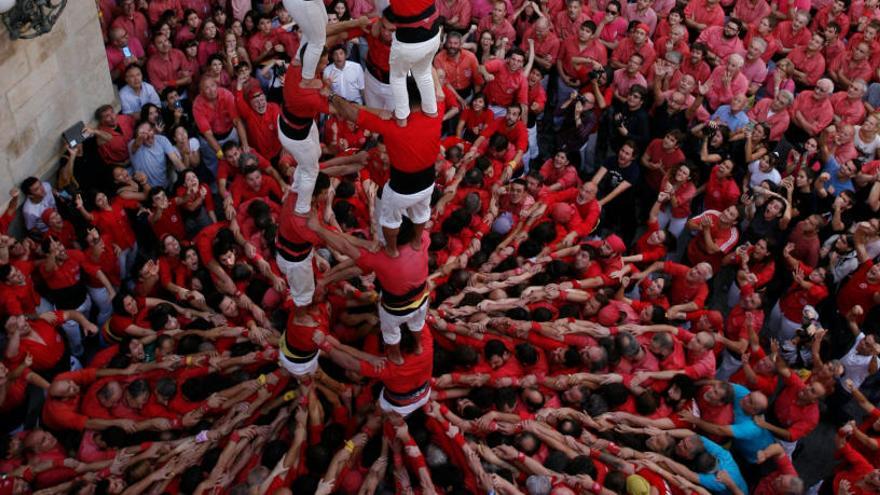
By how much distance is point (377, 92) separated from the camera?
6.33 meters

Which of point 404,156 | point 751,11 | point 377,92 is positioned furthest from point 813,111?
point 404,156

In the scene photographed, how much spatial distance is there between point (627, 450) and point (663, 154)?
4258mm

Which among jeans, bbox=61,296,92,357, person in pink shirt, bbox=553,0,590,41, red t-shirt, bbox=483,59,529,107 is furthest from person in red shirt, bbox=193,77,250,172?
person in pink shirt, bbox=553,0,590,41

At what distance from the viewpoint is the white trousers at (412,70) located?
4996mm

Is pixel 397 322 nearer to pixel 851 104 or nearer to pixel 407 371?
pixel 407 371

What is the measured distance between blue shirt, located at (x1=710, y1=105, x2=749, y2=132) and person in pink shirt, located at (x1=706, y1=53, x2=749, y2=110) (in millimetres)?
263

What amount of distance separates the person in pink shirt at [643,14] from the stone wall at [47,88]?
7.58 meters

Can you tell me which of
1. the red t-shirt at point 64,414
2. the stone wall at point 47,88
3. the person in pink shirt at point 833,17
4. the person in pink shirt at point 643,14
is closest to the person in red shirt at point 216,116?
the stone wall at point 47,88

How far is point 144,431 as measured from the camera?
714 centimetres

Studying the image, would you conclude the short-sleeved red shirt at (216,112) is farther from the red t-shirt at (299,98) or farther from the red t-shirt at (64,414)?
the red t-shirt at (299,98)

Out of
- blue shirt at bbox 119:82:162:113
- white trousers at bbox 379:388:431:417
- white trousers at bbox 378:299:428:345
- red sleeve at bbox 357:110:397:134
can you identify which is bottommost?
white trousers at bbox 379:388:431:417

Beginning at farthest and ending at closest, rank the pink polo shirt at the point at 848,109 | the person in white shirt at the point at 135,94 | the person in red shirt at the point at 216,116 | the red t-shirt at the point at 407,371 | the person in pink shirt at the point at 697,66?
the person in pink shirt at the point at 697,66, the pink polo shirt at the point at 848,109, the person in red shirt at the point at 216,116, the person in white shirt at the point at 135,94, the red t-shirt at the point at 407,371

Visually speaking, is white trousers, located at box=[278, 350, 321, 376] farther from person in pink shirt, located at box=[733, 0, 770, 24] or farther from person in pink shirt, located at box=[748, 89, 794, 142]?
person in pink shirt, located at box=[733, 0, 770, 24]

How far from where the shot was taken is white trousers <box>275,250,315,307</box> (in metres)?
6.63
